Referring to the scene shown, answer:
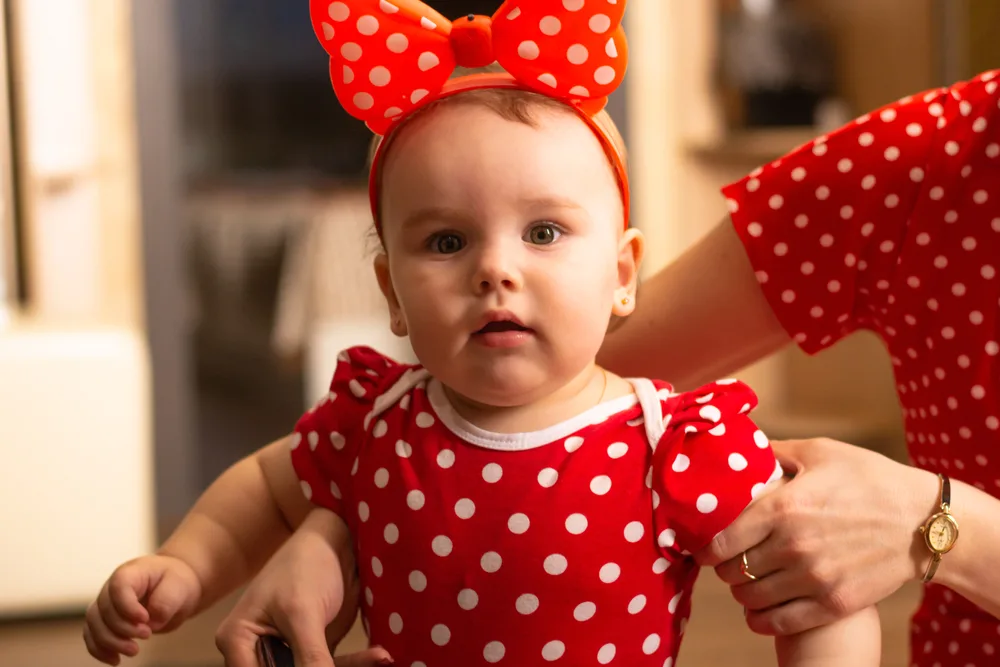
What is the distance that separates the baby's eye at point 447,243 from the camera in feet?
2.47

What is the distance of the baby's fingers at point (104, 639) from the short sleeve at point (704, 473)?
0.39 metres

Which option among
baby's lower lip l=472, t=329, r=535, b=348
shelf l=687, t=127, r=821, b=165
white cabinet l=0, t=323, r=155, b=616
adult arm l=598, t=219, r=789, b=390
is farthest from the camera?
shelf l=687, t=127, r=821, b=165

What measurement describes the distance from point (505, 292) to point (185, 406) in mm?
2368

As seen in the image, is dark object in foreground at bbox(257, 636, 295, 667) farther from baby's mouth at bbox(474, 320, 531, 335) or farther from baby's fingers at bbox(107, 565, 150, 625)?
baby's mouth at bbox(474, 320, 531, 335)

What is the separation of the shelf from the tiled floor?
1421 millimetres

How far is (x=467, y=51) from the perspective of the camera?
0.77m

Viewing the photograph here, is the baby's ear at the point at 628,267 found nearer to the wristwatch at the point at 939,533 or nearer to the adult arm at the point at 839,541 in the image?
the adult arm at the point at 839,541

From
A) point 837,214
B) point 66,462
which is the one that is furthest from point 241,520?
point 66,462

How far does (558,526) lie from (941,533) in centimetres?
27

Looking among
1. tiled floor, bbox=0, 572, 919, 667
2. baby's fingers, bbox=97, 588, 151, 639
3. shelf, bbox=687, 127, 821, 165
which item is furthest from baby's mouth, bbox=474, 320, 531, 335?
shelf, bbox=687, 127, 821, 165

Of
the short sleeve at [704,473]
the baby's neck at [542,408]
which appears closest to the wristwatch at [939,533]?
the short sleeve at [704,473]

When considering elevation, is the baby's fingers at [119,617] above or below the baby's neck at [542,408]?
below

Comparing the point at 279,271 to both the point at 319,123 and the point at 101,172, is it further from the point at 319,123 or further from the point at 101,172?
the point at 101,172

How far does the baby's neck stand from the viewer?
2.55ft
